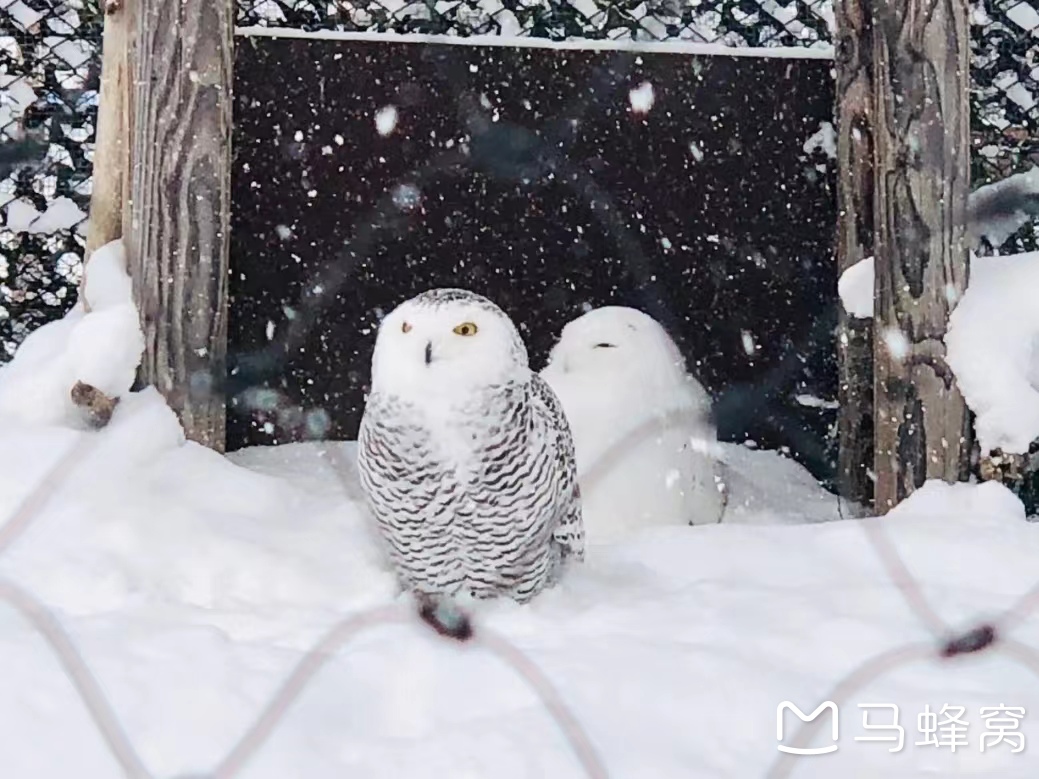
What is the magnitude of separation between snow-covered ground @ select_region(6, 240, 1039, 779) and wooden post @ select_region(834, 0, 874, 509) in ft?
1.07

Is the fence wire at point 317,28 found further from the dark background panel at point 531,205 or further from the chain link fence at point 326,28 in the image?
the dark background panel at point 531,205

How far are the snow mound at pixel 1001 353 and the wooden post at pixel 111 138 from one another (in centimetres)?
120

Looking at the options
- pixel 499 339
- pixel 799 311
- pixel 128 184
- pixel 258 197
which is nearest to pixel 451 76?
pixel 258 197

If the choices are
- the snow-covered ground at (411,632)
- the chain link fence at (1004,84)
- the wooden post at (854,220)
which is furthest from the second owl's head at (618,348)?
the chain link fence at (1004,84)

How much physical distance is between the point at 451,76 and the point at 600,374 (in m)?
0.64

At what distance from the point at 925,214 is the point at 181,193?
1015mm

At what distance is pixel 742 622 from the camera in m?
1.17

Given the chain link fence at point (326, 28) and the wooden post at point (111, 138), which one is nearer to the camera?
the wooden post at point (111, 138)

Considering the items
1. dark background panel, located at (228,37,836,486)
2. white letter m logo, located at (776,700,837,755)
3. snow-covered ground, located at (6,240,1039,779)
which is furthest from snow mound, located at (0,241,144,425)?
white letter m logo, located at (776,700,837,755)

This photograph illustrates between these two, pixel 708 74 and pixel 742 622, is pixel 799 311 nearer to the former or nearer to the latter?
pixel 708 74

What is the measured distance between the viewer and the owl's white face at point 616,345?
159 centimetres

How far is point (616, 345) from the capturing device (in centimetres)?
160

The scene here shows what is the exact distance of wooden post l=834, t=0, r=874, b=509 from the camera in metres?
1.69

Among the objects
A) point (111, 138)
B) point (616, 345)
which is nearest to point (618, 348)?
point (616, 345)
